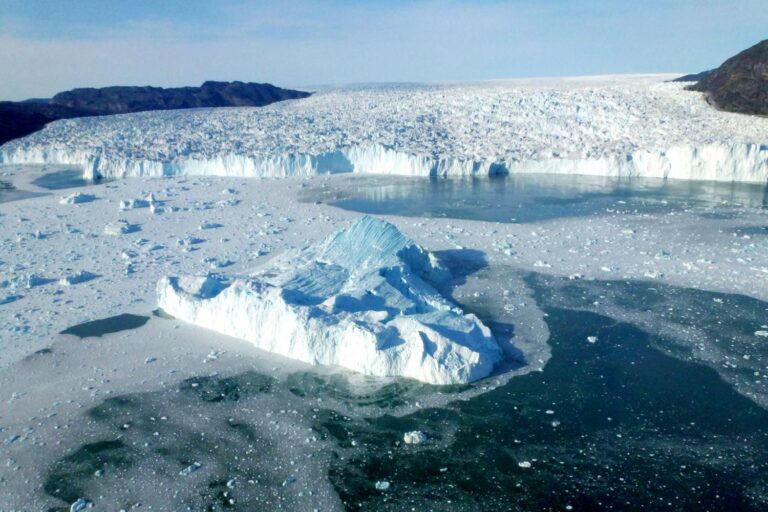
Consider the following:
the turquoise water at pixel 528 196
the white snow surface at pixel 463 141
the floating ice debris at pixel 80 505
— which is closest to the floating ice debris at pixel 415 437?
the floating ice debris at pixel 80 505

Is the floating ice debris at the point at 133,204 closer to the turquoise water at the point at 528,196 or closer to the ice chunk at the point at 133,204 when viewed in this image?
the ice chunk at the point at 133,204

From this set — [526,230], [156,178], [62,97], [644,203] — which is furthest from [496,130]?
[62,97]

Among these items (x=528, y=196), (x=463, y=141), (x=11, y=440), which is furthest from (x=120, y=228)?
(x=463, y=141)

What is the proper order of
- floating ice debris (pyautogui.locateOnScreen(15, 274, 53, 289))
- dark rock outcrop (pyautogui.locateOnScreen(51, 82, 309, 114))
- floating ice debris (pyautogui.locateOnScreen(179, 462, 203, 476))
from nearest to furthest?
1. floating ice debris (pyautogui.locateOnScreen(179, 462, 203, 476))
2. floating ice debris (pyautogui.locateOnScreen(15, 274, 53, 289))
3. dark rock outcrop (pyautogui.locateOnScreen(51, 82, 309, 114))

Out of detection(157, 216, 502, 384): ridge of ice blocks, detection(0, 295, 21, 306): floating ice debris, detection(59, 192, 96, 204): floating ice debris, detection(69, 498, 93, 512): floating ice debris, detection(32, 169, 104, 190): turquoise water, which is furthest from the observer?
detection(32, 169, 104, 190): turquoise water

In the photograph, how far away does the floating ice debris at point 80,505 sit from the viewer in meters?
4.08

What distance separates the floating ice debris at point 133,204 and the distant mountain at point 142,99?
17053 mm

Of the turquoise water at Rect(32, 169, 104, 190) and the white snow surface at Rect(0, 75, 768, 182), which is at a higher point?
the white snow surface at Rect(0, 75, 768, 182)

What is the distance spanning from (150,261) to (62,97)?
94.9 ft

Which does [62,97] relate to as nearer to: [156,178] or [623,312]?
[156,178]

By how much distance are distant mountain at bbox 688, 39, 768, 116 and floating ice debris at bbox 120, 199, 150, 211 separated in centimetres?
1669

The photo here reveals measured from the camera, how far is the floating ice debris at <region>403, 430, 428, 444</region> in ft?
15.7

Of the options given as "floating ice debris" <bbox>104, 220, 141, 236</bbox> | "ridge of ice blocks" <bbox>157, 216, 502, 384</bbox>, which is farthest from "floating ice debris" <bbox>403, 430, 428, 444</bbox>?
"floating ice debris" <bbox>104, 220, 141, 236</bbox>

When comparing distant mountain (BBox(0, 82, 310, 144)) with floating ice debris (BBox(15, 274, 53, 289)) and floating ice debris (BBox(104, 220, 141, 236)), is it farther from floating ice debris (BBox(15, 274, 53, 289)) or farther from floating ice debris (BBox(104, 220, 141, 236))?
floating ice debris (BBox(15, 274, 53, 289))
